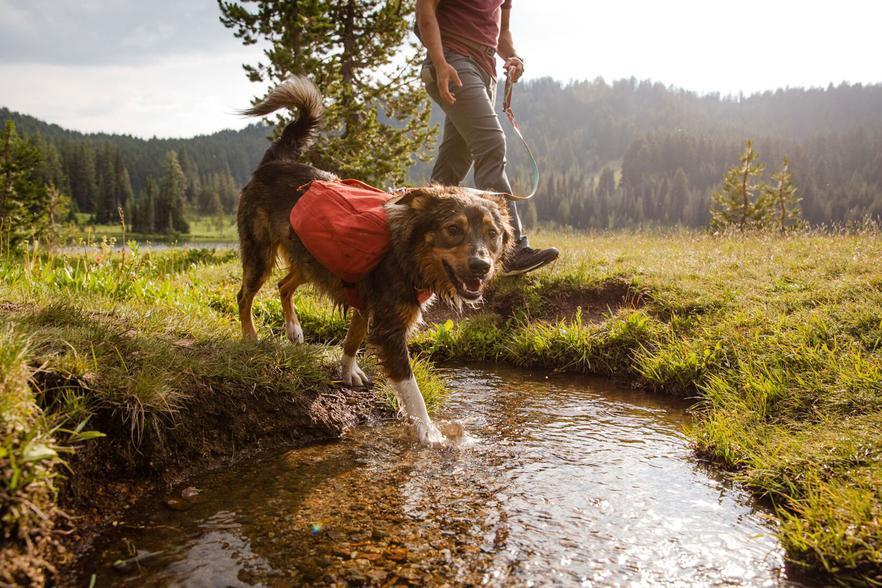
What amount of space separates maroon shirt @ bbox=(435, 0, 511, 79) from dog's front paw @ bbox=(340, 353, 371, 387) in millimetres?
3279

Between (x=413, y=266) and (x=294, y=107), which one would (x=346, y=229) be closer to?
(x=413, y=266)

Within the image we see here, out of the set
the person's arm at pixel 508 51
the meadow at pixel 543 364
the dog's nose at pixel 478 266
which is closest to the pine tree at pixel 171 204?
the meadow at pixel 543 364

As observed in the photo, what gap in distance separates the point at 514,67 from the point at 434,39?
1424mm

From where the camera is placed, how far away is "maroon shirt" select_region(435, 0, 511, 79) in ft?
18.0

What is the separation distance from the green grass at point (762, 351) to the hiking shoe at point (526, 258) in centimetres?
82

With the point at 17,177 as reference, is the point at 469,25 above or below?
below

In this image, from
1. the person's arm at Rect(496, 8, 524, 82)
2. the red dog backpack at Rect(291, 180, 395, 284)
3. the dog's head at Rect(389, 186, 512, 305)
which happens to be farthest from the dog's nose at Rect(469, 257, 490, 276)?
the person's arm at Rect(496, 8, 524, 82)

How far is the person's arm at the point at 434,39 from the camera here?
5113mm

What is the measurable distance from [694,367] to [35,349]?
17.1 ft

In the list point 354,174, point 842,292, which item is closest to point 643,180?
point 354,174

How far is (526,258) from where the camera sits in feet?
20.4

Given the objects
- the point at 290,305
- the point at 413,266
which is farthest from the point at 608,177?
the point at 413,266

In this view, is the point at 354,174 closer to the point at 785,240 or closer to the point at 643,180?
the point at 785,240

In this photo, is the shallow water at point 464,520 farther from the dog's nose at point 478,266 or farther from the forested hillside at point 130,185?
the forested hillside at point 130,185
